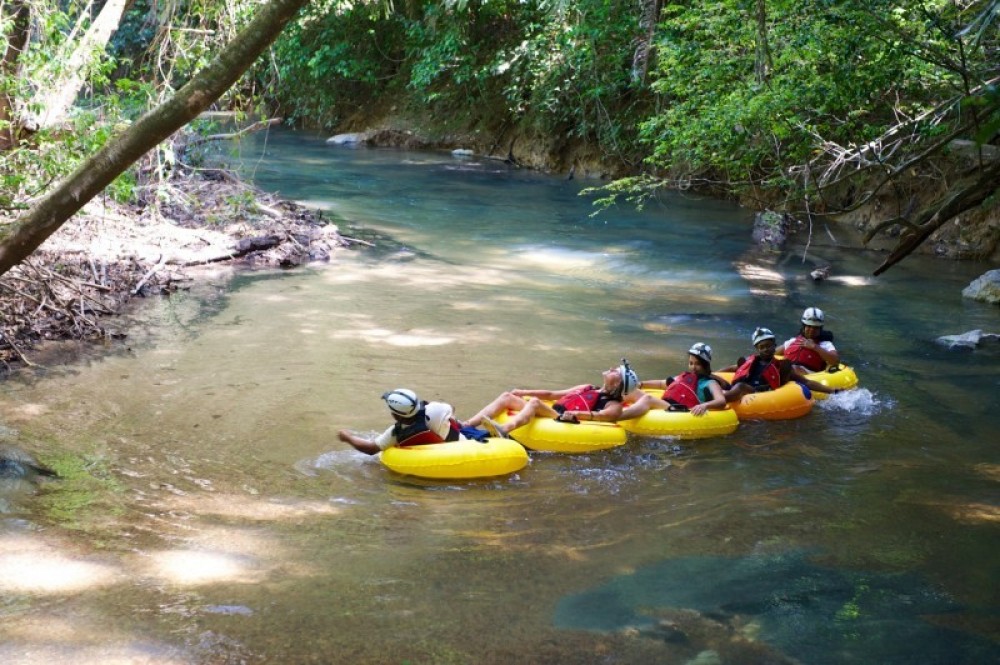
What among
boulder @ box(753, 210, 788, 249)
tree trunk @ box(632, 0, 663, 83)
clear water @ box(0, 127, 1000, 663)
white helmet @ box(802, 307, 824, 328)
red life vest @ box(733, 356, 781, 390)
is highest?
tree trunk @ box(632, 0, 663, 83)

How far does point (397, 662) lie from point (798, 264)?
11.8 m

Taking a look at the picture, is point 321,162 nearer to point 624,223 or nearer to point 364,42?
point 364,42

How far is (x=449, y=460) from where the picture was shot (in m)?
6.69

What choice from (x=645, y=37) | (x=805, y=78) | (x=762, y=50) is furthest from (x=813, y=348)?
(x=645, y=37)

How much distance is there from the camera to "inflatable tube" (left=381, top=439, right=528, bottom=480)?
6684 millimetres

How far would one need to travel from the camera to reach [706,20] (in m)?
11.9

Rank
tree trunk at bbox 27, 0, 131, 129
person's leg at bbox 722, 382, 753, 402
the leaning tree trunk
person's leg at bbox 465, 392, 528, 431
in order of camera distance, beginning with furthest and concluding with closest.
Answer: tree trunk at bbox 27, 0, 131, 129 < person's leg at bbox 722, 382, 753, 402 < person's leg at bbox 465, 392, 528, 431 < the leaning tree trunk

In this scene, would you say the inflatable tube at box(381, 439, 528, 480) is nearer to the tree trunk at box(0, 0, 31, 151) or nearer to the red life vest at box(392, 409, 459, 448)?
the red life vest at box(392, 409, 459, 448)

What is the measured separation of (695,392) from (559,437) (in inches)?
53.7

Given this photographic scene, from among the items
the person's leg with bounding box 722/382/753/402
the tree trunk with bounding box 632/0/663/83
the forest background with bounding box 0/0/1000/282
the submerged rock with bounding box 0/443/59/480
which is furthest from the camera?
the tree trunk with bounding box 632/0/663/83

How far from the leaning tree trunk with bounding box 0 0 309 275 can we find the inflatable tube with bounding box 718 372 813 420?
506cm

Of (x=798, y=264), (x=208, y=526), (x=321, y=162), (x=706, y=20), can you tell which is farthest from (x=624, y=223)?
(x=208, y=526)

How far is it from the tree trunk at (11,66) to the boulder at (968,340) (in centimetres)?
931

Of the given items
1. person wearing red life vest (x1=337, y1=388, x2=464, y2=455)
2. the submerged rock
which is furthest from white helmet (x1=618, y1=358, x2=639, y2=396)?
the submerged rock
